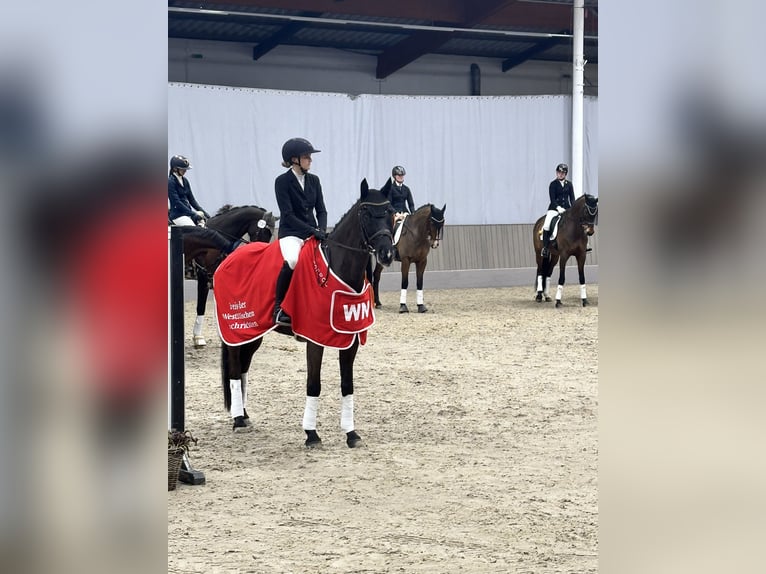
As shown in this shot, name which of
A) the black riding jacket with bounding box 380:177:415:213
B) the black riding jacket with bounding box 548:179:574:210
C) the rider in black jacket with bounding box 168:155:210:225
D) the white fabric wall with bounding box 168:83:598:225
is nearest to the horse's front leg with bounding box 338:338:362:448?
the rider in black jacket with bounding box 168:155:210:225

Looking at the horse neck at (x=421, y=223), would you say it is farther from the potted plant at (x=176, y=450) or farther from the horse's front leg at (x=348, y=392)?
the potted plant at (x=176, y=450)

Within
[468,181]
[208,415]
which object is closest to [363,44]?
[468,181]

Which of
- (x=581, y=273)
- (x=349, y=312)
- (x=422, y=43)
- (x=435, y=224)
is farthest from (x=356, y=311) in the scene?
(x=422, y=43)

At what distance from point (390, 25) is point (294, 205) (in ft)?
35.6

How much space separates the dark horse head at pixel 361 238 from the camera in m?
5.25

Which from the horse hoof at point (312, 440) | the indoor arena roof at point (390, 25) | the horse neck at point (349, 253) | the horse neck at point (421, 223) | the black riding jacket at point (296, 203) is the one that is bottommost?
the horse hoof at point (312, 440)

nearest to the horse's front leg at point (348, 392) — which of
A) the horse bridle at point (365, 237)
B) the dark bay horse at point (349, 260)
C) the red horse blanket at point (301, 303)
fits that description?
the dark bay horse at point (349, 260)

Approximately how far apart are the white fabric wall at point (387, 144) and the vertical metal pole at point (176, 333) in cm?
1040

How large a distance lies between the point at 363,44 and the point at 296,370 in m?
11.5

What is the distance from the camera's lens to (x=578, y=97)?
1694cm
